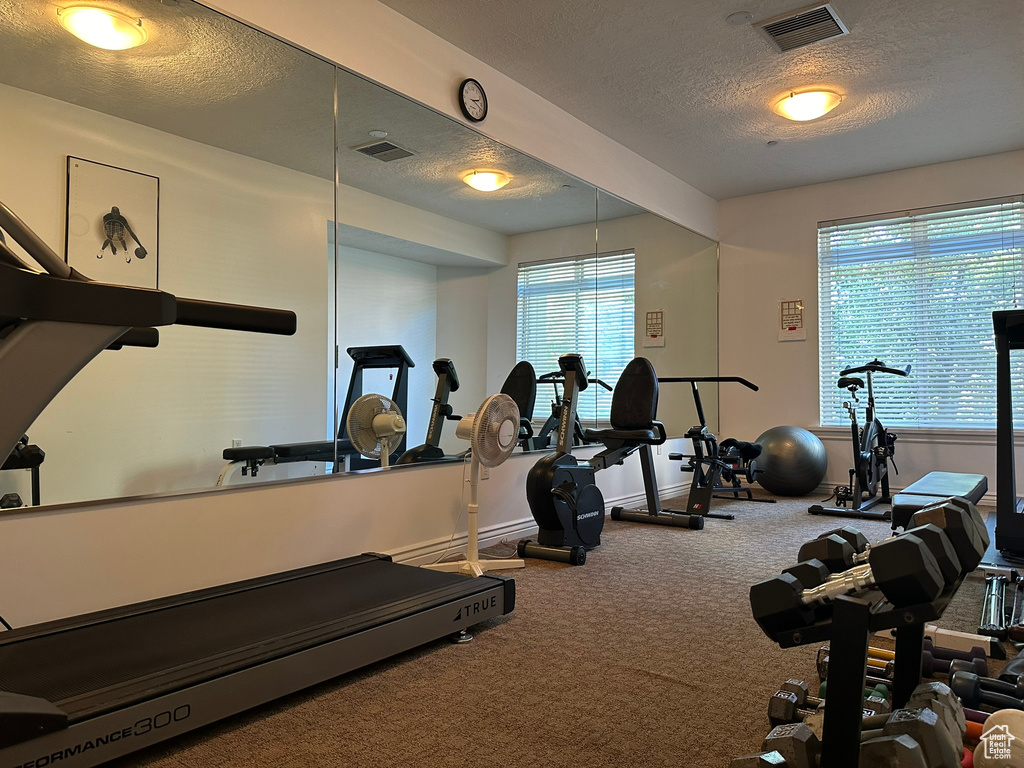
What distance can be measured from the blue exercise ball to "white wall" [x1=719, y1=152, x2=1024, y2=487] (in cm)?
47

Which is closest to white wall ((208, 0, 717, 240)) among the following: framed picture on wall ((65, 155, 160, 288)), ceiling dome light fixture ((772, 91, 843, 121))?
framed picture on wall ((65, 155, 160, 288))

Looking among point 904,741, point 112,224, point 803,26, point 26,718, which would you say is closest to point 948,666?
point 904,741

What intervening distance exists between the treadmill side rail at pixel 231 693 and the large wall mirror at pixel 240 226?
3.23 feet

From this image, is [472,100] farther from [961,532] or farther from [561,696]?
[961,532]

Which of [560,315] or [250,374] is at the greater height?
[560,315]

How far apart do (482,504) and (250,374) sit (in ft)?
5.39

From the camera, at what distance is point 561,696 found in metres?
2.03

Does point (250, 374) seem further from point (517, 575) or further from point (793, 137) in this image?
point (793, 137)

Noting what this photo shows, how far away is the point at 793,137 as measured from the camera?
5.29m

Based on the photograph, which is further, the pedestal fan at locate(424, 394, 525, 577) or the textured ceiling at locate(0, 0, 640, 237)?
the pedestal fan at locate(424, 394, 525, 577)

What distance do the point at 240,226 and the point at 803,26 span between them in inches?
119

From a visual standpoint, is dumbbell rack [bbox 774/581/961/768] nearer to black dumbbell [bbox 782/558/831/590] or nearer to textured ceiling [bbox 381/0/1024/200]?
black dumbbell [bbox 782/558/831/590]

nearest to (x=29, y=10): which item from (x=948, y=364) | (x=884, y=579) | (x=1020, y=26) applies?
(x=884, y=579)

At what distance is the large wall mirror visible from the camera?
7.66ft
